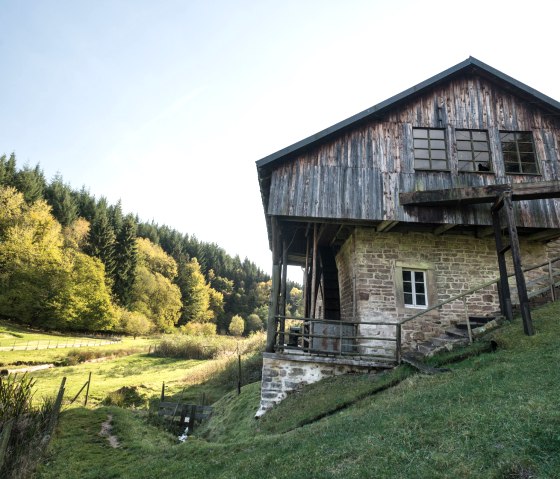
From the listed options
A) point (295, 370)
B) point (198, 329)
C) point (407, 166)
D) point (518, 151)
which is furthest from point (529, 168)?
point (198, 329)

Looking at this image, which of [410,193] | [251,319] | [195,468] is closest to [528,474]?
[195,468]

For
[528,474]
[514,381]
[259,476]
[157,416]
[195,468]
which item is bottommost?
[157,416]

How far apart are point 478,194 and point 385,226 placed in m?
2.61

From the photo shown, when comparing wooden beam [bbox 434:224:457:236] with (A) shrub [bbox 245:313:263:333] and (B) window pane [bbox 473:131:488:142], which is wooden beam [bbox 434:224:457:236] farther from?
(A) shrub [bbox 245:313:263:333]

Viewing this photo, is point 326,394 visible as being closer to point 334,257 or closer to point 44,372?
point 334,257

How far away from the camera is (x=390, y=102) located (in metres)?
11.4

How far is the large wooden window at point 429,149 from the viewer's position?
1147cm

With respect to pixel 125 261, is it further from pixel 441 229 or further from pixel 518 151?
pixel 518 151

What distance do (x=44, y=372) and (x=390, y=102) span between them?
25.0 m

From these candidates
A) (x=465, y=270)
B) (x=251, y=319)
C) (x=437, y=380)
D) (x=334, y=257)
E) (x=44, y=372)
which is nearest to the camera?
(x=437, y=380)

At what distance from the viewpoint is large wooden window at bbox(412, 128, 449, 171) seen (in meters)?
11.5

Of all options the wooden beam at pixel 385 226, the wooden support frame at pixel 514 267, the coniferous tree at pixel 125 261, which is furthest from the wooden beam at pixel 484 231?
the coniferous tree at pixel 125 261

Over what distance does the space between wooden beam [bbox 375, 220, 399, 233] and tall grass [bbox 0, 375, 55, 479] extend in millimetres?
9558

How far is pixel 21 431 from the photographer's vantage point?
6988 mm
